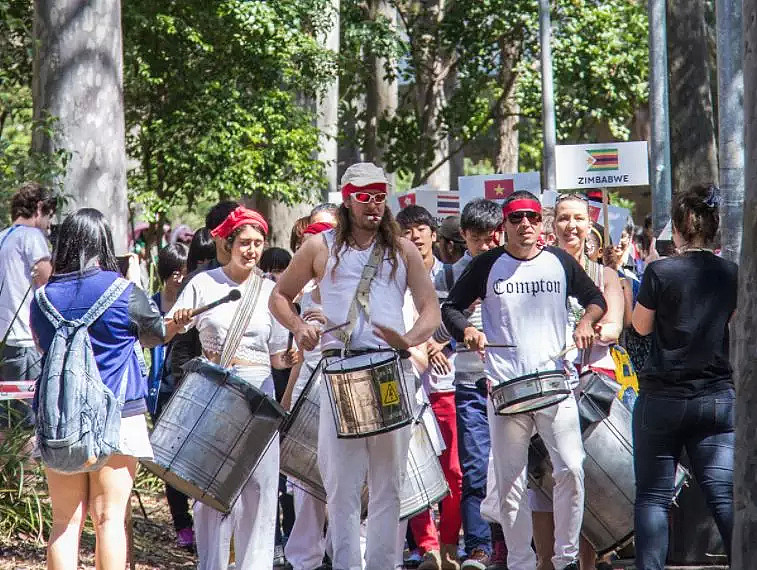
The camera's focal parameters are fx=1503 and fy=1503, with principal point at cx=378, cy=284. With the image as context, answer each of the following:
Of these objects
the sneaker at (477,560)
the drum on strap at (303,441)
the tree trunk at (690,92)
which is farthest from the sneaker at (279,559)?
the tree trunk at (690,92)

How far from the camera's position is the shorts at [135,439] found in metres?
7.03

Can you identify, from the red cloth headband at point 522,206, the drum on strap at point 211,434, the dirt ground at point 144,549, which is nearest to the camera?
the drum on strap at point 211,434

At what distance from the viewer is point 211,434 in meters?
7.52

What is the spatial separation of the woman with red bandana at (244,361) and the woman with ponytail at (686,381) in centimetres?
200

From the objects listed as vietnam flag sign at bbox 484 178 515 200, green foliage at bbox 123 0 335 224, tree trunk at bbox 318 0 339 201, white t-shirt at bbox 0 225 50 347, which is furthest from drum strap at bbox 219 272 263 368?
tree trunk at bbox 318 0 339 201

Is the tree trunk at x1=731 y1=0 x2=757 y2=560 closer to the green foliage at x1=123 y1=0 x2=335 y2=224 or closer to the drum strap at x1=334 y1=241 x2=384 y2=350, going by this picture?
the drum strap at x1=334 y1=241 x2=384 y2=350

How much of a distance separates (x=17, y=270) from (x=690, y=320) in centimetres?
506

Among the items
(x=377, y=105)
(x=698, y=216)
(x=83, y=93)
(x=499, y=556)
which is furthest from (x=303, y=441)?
(x=377, y=105)

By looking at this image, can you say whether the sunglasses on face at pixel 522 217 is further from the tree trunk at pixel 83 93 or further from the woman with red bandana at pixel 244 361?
the tree trunk at pixel 83 93

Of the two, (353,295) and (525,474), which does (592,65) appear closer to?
(525,474)

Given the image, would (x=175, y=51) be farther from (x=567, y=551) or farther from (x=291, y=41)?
(x=567, y=551)

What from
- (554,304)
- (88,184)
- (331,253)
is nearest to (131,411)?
(331,253)

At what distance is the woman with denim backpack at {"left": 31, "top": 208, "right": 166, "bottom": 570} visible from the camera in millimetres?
6984

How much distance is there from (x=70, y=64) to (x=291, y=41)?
7.88 metres
